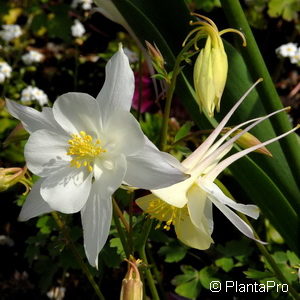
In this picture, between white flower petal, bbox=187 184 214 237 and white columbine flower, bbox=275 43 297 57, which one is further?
white columbine flower, bbox=275 43 297 57

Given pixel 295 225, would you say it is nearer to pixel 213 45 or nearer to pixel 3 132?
pixel 213 45

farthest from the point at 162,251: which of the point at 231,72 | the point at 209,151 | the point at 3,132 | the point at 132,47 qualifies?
the point at 132,47

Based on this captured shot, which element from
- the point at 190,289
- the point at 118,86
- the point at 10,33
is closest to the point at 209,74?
the point at 118,86

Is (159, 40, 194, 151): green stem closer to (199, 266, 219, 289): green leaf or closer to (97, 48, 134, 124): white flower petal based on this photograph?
(97, 48, 134, 124): white flower petal

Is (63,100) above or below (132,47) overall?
above

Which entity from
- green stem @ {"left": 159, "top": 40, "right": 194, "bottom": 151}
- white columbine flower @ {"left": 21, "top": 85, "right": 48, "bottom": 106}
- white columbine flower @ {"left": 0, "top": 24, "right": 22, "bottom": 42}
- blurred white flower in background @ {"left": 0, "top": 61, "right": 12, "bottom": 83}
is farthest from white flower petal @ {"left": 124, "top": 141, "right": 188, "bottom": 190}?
white columbine flower @ {"left": 0, "top": 24, "right": 22, "bottom": 42}

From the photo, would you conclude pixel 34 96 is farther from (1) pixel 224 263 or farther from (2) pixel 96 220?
(2) pixel 96 220
